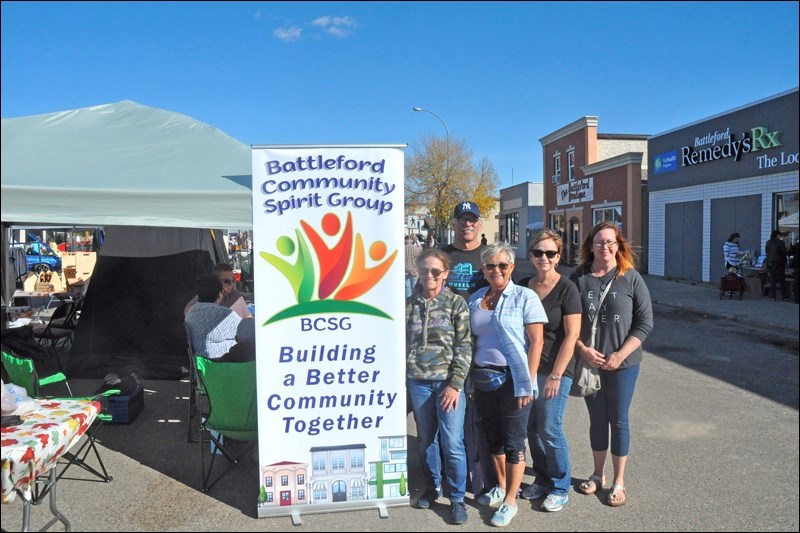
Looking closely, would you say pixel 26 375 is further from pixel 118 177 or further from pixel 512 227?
pixel 512 227

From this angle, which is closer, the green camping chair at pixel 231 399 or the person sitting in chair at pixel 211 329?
the green camping chair at pixel 231 399

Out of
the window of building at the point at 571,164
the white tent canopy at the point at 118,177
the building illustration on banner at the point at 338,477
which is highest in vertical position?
the window of building at the point at 571,164

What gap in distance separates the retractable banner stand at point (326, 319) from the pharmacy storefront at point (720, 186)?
504 inches

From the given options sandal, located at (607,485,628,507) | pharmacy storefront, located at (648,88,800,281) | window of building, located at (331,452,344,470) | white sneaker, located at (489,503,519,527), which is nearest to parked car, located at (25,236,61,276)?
window of building, located at (331,452,344,470)

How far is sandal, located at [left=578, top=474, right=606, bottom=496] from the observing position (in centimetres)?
388

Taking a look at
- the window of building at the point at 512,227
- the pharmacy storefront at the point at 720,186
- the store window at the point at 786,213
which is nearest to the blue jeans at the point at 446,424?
the pharmacy storefront at the point at 720,186

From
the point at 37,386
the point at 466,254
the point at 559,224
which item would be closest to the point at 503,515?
the point at 466,254

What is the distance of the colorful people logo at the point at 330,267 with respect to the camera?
11.6 ft

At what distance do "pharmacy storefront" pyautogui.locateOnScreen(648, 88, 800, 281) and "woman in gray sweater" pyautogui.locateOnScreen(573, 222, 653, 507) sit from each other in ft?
38.7

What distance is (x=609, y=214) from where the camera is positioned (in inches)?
1027

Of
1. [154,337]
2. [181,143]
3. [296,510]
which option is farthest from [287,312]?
[154,337]

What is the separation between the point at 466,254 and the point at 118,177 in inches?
106

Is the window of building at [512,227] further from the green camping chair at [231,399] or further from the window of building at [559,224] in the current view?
the green camping chair at [231,399]

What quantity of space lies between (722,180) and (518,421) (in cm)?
1731
